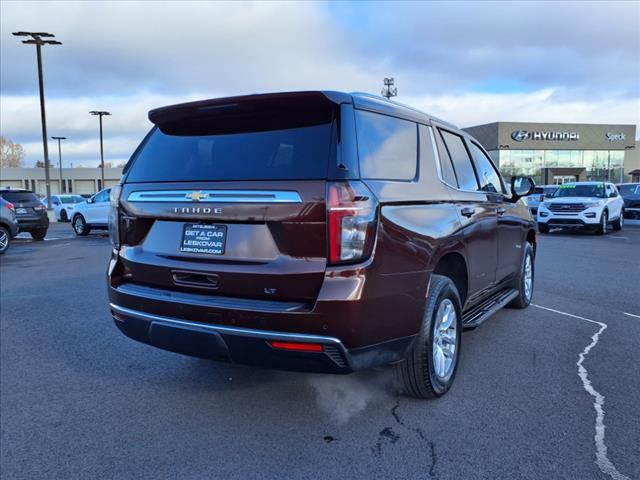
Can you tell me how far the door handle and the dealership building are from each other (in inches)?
2125

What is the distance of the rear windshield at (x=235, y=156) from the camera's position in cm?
296

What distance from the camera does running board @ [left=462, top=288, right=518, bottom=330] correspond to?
13.7 ft

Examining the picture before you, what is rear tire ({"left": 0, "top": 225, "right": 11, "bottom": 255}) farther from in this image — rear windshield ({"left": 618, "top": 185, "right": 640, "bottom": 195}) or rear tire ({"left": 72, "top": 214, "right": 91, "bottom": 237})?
rear windshield ({"left": 618, "top": 185, "right": 640, "bottom": 195})

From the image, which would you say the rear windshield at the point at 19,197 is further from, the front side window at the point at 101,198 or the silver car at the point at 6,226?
the silver car at the point at 6,226

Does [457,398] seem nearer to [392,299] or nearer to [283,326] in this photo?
[392,299]

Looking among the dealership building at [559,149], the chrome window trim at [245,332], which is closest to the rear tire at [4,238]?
the chrome window trim at [245,332]

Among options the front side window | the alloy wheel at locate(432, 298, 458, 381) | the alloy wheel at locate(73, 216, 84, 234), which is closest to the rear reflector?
the alloy wheel at locate(432, 298, 458, 381)

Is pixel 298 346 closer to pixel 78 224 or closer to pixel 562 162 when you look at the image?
pixel 78 224

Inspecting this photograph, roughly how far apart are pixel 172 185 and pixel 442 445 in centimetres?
223

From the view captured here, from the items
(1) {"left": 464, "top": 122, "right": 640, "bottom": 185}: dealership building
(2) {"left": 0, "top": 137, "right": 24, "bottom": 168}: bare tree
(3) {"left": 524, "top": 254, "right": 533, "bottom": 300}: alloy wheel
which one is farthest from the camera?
(2) {"left": 0, "top": 137, "right": 24, "bottom": 168}: bare tree

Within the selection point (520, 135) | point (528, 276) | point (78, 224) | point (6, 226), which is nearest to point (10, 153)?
point (520, 135)

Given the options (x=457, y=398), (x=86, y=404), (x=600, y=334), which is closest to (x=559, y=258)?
(x=600, y=334)

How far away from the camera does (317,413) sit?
3.48 metres

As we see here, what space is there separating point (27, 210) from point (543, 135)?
5316 centimetres
